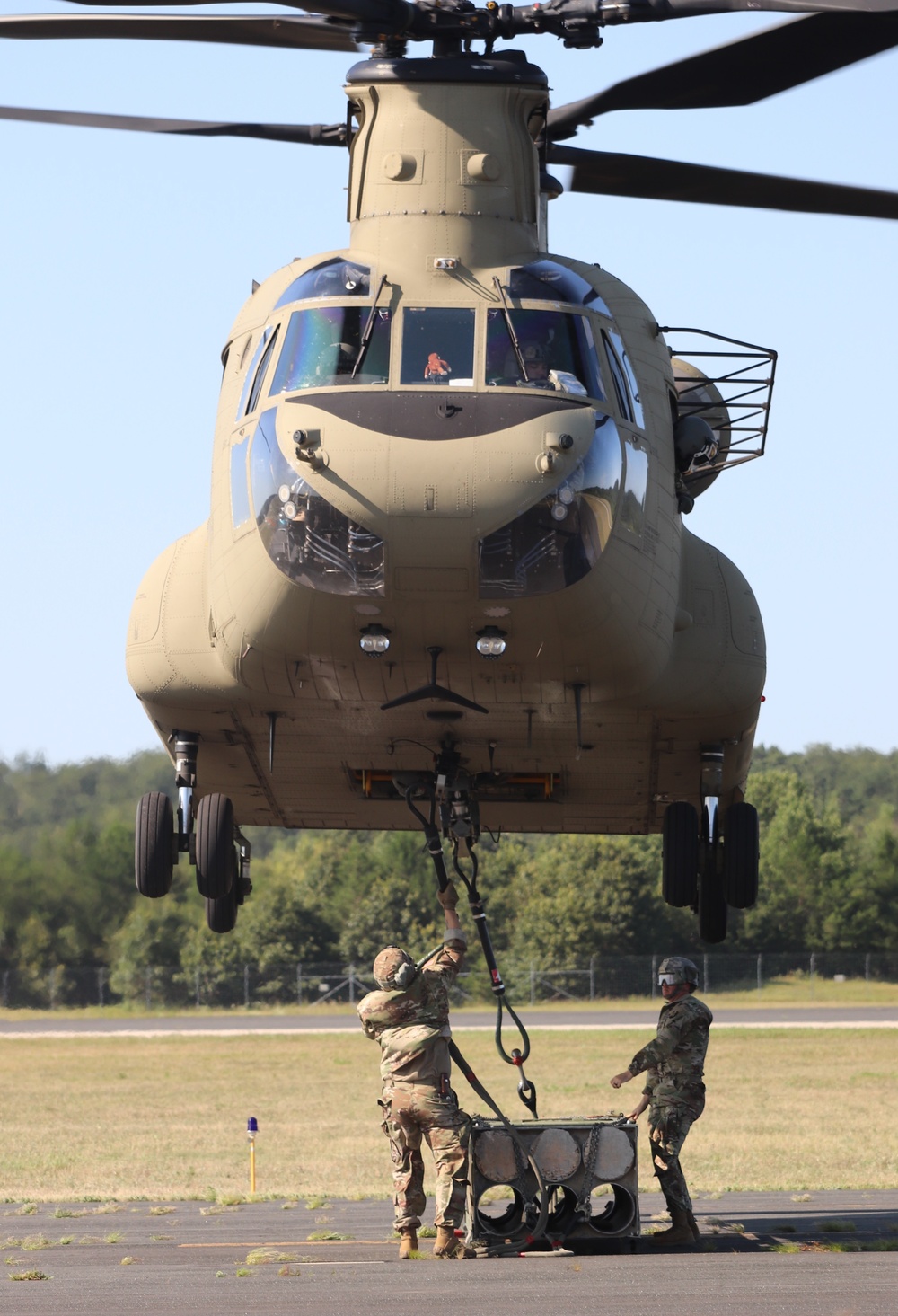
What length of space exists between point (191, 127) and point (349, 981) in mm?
49083

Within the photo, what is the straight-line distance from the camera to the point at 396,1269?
1091 cm

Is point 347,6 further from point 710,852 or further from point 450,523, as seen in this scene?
point 710,852

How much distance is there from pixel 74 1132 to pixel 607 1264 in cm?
1720

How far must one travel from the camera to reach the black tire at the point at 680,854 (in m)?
14.0

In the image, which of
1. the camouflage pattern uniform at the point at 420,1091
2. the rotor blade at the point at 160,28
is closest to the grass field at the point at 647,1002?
the camouflage pattern uniform at the point at 420,1091

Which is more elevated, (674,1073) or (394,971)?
(394,971)

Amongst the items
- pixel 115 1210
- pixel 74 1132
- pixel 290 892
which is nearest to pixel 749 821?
pixel 115 1210

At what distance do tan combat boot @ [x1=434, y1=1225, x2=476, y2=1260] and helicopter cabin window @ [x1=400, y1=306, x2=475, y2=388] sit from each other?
5262mm

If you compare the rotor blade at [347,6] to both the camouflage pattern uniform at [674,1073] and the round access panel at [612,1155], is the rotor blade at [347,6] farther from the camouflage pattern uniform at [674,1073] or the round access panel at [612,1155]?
the round access panel at [612,1155]

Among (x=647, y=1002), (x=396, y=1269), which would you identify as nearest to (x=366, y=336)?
(x=396, y=1269)

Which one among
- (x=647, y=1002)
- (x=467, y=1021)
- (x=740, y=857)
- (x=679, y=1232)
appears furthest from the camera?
→ (x=647, y=1002)

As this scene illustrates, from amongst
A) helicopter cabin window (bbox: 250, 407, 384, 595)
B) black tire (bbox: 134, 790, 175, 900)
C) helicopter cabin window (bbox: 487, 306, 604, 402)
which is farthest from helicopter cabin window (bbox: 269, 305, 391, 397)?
black tire (bbox: 134, 790, 175, 900)

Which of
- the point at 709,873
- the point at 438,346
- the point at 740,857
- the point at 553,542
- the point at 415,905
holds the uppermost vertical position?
the point at 438,346

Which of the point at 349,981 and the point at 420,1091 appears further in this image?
the point at 349,981
